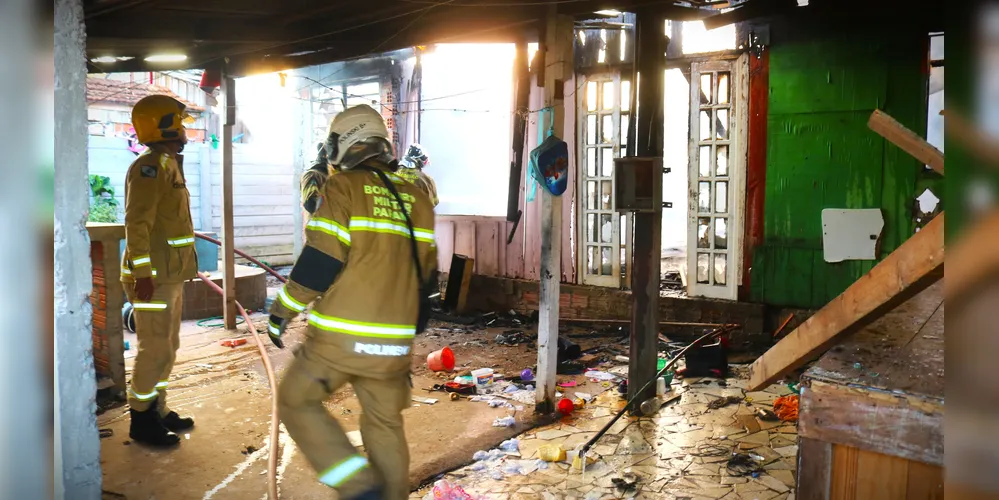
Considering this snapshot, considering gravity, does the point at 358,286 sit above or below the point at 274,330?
above

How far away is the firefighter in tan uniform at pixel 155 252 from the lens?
4.21 meters

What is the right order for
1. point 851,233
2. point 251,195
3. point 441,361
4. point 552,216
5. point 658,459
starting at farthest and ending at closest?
point 251,195, point 851,233, point 441,361, point 552,216, point 658,459

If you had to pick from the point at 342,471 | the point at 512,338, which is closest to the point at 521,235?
the point at 512,338

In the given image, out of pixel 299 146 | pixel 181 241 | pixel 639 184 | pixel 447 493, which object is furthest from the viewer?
pixel 299 146

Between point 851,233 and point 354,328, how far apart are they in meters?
6.01

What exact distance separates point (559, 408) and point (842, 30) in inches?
197

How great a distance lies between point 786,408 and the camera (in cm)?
522

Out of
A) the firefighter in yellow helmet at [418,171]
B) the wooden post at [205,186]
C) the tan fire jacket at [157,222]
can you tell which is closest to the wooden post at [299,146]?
the wooden post at [205,186]

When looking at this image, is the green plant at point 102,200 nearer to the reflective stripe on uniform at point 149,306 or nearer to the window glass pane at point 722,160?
the reflective stripe on uniform at point 149,306

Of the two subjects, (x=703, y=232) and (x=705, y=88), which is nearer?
(x=705, y=88)

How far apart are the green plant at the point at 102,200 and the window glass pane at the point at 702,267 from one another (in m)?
10.1

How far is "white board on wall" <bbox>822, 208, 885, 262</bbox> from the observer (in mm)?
6805

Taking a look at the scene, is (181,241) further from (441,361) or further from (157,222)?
(441,361)

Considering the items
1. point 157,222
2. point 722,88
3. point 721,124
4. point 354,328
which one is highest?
point 722,88
